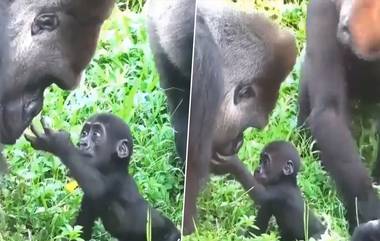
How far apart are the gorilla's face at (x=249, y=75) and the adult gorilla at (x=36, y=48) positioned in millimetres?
392

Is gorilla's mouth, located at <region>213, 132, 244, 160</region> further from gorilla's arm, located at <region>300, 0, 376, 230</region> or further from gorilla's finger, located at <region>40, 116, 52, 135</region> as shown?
gorilla's finger, located at <region>40, 116, 52, 135</region>

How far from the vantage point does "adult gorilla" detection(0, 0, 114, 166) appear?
8.46ft

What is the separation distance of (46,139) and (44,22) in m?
0.33

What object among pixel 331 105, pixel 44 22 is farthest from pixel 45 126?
pixel 331 105

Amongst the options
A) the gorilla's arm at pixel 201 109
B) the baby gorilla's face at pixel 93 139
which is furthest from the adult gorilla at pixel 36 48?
the gorilla's arm at pixel 201 109

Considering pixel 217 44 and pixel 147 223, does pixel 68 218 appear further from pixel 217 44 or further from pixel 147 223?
pixel 217 44

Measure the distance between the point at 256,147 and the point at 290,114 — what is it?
0.45 ft

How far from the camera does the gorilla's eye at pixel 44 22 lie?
2.58 meters

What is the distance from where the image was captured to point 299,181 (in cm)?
257

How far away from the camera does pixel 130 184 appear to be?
2.62 metres

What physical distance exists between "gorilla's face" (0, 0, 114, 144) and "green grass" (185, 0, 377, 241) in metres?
0.47

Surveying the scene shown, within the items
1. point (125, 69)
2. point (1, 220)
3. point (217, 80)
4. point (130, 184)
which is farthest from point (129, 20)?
point (1, 220)

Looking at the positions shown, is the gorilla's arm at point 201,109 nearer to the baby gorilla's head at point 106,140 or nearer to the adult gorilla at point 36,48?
the baby gorilla's head at point 106,140

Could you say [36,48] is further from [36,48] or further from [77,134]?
[77,134]
